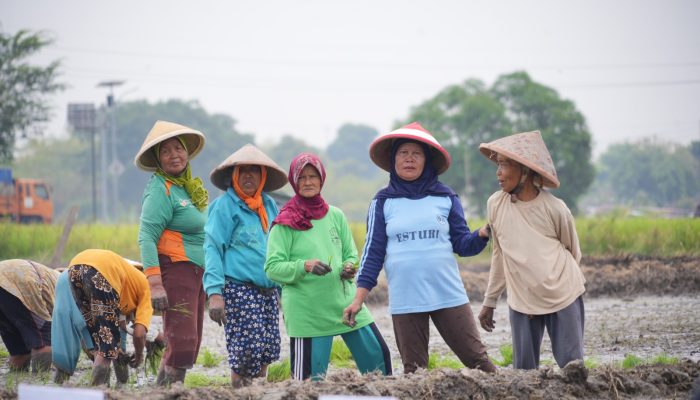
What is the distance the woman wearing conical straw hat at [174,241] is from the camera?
19.3 ft

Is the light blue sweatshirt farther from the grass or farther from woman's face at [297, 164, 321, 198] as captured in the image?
the grass

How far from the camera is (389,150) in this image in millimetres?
5852

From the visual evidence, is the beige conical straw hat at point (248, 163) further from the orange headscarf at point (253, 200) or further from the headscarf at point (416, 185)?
the headscarf at point (416, 185)

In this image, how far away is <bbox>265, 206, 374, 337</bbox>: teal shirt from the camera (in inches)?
212

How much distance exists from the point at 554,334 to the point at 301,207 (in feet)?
5.38

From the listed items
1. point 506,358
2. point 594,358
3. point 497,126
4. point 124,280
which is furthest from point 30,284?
point 497,126

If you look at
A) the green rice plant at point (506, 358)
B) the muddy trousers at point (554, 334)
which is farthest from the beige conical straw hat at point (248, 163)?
the green rice plant at point (506, 358)

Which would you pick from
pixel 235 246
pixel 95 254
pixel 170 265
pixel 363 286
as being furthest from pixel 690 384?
pixel 95 254

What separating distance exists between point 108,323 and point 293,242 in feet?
4.82

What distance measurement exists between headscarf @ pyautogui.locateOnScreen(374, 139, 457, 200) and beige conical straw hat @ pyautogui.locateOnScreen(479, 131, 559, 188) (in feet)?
1.23

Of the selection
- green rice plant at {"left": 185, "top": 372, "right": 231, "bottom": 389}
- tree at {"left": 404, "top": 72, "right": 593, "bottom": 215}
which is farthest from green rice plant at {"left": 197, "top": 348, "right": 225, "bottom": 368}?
tree at {"left": 404, "top": 72, "right": 593, "bottom": 215}

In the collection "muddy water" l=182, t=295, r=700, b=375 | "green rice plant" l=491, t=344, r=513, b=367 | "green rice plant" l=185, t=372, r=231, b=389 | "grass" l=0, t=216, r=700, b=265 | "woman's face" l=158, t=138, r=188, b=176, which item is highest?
"woman's face" l=158, t=138, r=188, b=176

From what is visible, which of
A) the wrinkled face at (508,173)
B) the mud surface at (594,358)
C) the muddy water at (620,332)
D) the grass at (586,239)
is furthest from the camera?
the grass at (586,239)

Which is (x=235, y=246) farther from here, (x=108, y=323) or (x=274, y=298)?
(x=108, y=323)
